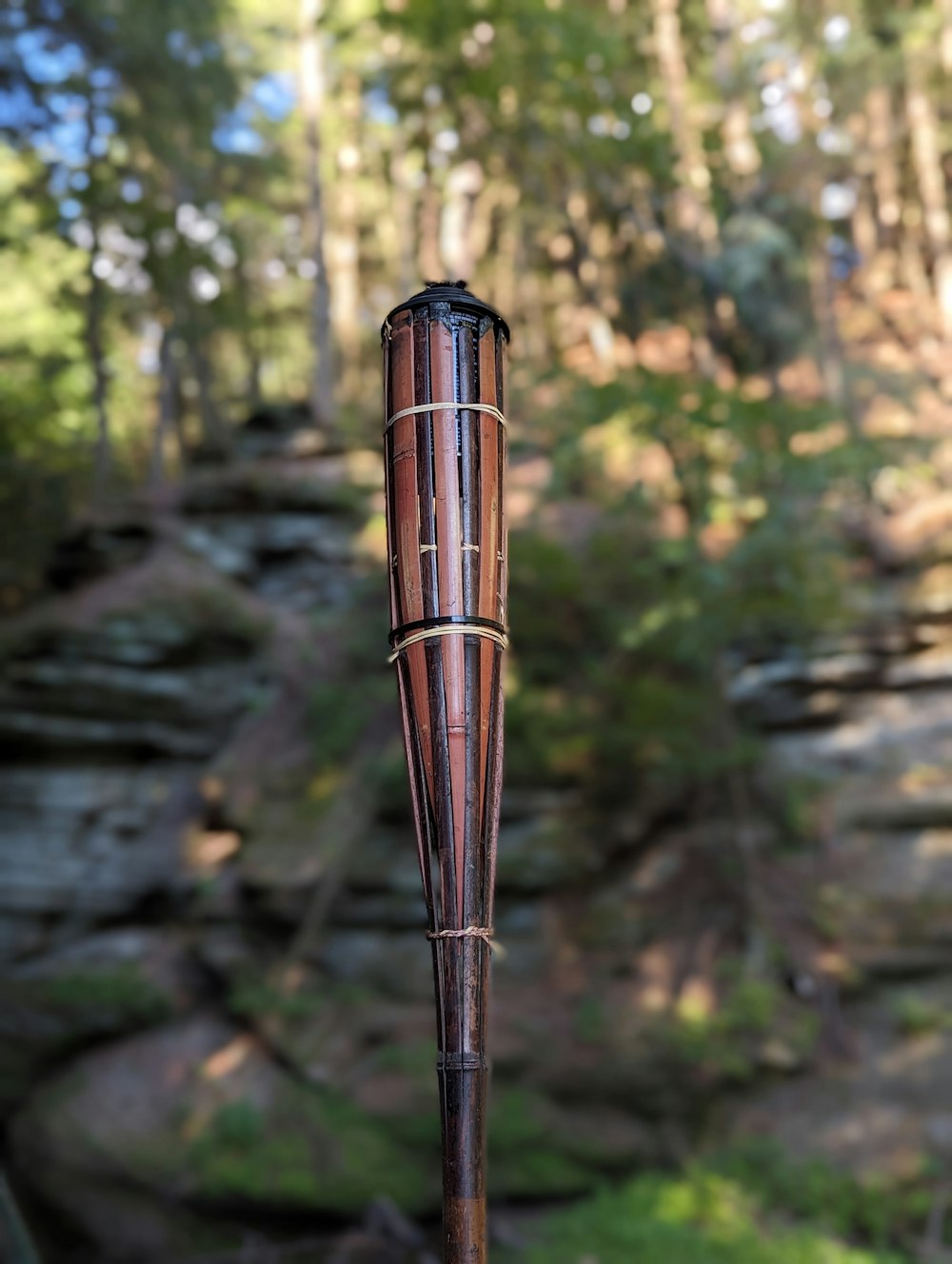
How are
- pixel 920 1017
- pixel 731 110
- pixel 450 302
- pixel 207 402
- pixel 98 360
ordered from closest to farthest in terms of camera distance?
Result: pixel 450 302 < pixel 920 1017 < pixel 98 360 < pixel 731 110 < pixel 207 402

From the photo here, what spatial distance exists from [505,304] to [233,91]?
4.45m

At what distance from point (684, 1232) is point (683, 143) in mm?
8719

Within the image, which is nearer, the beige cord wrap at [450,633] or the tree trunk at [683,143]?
the beige cord wrap at [450,633]

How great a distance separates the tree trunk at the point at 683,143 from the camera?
971 centimetres

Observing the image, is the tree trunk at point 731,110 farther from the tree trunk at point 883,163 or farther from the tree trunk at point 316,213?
the tree trunk at point 316,213

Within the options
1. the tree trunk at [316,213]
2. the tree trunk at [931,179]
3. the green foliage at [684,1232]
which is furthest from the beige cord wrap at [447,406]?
the tree trunk at [931,179]

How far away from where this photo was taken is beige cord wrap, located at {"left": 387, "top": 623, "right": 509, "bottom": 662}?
1553 millimetres

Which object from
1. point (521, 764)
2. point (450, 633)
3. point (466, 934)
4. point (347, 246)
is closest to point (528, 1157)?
point (521, 764)

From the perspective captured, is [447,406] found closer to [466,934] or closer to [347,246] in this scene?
[466,934]

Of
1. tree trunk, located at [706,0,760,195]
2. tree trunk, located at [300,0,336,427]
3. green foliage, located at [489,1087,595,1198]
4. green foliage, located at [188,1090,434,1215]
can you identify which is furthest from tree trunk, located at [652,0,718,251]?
green foliage, located at [188,1090,434,1215]

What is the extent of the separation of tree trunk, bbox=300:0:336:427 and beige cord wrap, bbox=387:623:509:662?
31.3 ft

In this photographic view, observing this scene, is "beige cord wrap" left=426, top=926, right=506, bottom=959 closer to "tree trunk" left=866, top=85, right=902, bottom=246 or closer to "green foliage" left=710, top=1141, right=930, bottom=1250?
"green foliage" left=710, top=1141, right=930, bottom=1250

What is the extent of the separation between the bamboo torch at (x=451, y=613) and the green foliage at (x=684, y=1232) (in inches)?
181

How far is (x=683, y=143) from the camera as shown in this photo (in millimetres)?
9711
